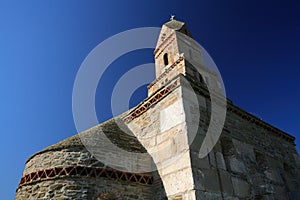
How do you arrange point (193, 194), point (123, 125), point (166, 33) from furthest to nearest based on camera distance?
point (166, 33) → point (123, 125) → point (193, 194)

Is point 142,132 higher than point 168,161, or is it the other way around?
point 142,132

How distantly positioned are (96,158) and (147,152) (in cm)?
170

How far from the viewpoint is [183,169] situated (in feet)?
17.0

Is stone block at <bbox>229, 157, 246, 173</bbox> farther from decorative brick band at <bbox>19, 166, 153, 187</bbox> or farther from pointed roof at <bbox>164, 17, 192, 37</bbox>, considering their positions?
pointed roof at <bbox>164, 17, 192, 37</bbox>

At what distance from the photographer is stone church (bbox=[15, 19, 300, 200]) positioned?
17.2 ft

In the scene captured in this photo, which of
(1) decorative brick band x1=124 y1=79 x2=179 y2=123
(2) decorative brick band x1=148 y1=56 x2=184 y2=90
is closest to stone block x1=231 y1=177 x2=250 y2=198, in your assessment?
(1) decorative brick band x1=124 y1=79 x2=179 y2=123

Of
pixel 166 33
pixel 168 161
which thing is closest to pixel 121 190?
pixel 168 161

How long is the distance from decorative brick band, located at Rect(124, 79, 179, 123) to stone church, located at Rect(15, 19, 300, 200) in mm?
35

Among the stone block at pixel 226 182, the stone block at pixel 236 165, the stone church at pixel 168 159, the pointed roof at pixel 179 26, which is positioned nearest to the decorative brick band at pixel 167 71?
the stone church at pixel 168 159

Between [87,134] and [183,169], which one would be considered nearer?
[183,169]

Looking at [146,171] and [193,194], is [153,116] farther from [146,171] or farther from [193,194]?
[193,194]

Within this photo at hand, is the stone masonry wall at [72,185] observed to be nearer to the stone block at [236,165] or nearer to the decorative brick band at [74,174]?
the decorative brick band at [74,174]

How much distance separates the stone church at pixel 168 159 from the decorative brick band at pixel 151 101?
3 cm

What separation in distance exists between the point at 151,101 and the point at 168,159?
2197 millimetres
